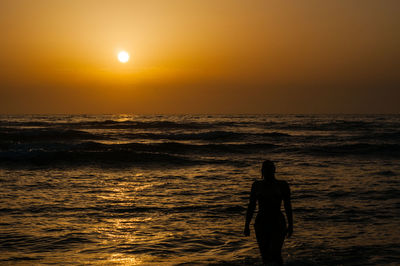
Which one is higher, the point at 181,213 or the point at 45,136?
the point at 45,136

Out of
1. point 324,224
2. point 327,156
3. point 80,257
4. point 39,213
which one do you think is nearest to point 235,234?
point 324,224

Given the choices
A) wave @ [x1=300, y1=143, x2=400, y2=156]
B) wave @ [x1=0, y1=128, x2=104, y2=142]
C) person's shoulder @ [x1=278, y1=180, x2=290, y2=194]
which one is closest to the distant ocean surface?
person's shoulder @ [x1=278, y1=180, x2=290, y2=194]

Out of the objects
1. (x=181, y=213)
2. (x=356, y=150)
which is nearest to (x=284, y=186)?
(x=181, y=213)

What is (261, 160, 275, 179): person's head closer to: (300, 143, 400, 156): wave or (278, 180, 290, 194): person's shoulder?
(278, 180, 290, 194): person's shoulder

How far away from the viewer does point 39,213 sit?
11273 mm

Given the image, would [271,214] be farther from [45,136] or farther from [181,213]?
[45,136]

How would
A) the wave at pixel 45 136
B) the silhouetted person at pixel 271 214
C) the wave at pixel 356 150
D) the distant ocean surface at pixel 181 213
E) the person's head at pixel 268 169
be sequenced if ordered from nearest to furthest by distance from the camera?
the person's head at pixel 268 169
the silhouetted person at pixel 271 214
the distant ocean surface at pixel 181 213
the wave at pixel 356 150
the wave at pixel 45 136

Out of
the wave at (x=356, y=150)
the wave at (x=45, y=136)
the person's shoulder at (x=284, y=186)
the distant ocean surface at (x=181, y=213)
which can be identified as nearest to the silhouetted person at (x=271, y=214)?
the person's shoulder at (x=284, y=186)

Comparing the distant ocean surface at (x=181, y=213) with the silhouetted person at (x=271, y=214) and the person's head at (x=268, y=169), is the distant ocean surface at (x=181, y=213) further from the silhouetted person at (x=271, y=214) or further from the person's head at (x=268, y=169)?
the person's head at (x=268, y=169)

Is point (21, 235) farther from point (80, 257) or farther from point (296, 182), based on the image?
point (296, 182)

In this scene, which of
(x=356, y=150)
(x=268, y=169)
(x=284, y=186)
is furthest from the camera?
Answer: (x=356, y=150)

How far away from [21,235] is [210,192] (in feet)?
21.0

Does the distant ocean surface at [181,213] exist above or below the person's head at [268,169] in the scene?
below

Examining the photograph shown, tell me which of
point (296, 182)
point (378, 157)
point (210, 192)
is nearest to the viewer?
point (210, 192)
